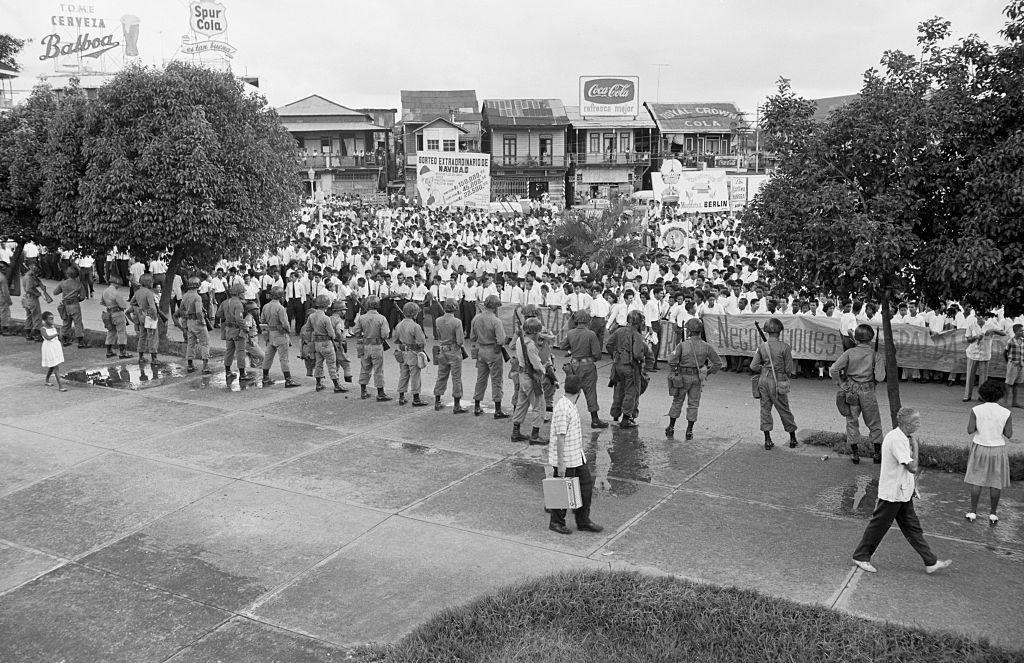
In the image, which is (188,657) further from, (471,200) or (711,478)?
(471,200)

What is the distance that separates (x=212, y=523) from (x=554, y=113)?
48.8 metres

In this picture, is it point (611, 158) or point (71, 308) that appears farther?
point (611, 158)

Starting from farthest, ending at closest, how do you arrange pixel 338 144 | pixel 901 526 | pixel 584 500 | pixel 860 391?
1. pixel 338 144
2. pixel 860 391
3. pixel 584 500
4. pixel 901 526

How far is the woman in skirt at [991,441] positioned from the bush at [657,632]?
2.48 metres

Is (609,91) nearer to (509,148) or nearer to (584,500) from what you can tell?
(509,148)

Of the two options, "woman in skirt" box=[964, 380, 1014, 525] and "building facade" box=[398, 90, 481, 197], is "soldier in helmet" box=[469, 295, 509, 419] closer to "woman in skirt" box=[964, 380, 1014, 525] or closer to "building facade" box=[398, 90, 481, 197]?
"woman in skirt" box=[964, 380, 1014, 525]

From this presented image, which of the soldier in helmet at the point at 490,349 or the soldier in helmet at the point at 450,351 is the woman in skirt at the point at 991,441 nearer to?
the soldier in helmet at the point at 490,349

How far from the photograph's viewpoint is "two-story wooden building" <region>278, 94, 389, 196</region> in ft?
177

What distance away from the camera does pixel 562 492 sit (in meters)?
7.57

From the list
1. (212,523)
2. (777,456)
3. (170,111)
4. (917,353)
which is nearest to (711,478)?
(777,456)

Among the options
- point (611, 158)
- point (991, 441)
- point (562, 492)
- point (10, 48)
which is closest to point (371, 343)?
point (562, 492)

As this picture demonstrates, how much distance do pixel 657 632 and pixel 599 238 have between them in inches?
589

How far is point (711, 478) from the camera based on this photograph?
9.33 m

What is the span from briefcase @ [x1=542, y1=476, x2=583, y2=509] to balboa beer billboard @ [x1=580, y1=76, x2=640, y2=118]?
152 feet
